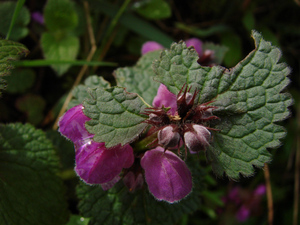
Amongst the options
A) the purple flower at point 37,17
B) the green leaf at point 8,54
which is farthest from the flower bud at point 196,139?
the purple flower at point 37,17

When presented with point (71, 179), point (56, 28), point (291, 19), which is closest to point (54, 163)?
point (71, 179)

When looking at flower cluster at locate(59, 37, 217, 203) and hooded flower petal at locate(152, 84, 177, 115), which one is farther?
hooded flower petal at locate(152, 84, 177, 115)

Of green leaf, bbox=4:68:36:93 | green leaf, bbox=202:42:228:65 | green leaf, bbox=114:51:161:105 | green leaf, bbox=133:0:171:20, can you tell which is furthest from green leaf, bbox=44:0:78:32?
green leaf, bbox=202:42:228:65

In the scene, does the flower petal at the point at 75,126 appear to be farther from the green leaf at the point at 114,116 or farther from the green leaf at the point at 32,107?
the green leaf at the point at 32,107

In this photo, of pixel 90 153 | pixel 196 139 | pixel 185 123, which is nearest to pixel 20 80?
pixel 90 153

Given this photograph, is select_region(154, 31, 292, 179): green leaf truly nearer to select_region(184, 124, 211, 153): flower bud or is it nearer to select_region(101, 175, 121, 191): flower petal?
select_region(184, 124, 211, 153): flower bud
